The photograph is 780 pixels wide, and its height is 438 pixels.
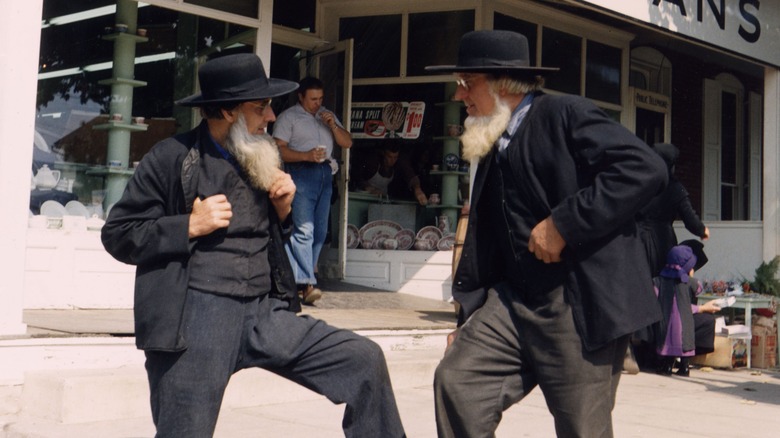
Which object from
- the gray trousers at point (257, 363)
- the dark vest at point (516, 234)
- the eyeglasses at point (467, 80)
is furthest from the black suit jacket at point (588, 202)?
the gray trousers at point (257, 363)

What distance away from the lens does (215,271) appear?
147 inches

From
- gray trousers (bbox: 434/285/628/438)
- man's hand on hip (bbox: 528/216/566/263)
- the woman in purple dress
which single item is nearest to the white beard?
A: man's hand on hip (bbox: 528/216/566/263)

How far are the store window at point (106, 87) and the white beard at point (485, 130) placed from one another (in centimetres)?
515

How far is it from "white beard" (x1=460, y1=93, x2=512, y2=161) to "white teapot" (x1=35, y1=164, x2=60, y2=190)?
17.2 feet

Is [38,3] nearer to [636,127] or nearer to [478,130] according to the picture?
[478,130]

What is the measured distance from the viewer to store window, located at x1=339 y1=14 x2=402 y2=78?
37.9 ft

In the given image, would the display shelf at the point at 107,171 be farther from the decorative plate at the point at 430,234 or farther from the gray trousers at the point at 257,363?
the gray trousers at the point at 257,363

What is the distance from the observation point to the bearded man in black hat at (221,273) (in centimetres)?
363

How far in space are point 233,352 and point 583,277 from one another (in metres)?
1.26

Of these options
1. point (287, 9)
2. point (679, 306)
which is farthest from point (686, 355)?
point (287, 9)

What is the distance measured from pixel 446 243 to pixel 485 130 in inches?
297

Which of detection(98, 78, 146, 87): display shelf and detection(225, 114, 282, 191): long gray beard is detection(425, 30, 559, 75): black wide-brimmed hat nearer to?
detection(225, 114, 282, 191): long gray beard

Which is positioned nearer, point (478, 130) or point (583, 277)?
point (583, 277)

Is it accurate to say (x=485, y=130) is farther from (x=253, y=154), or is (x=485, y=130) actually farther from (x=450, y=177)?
(x=450, y=177)
